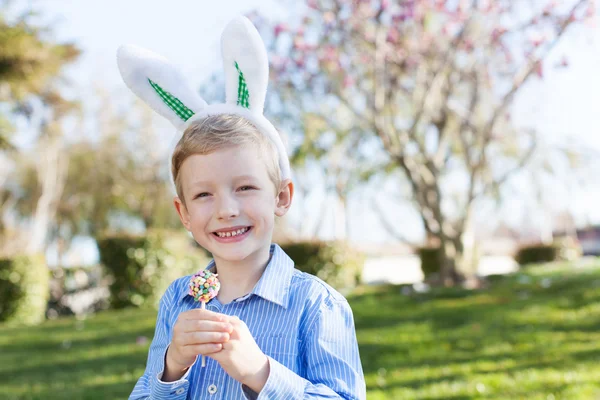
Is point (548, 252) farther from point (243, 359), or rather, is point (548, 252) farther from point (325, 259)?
point (243, 359)

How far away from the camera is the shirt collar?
158cm

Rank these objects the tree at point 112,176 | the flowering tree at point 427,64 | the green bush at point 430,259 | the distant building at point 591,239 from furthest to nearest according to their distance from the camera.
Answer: the distant building at point 591,239
the tree at point 112,176
the green bush at point 430,259
the flowering tree at point 427,64

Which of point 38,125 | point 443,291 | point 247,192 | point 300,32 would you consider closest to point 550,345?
point 443,291

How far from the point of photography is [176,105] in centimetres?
180

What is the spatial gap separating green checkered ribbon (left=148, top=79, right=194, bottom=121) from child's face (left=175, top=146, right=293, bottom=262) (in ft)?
0.75

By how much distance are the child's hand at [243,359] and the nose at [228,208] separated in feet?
0.90

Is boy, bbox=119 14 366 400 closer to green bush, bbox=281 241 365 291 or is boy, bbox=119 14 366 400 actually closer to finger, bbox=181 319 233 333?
finger, bbox=181 319 233 333

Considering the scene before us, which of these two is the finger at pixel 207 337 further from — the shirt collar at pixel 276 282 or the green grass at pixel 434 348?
the green grass at pixel 434 348

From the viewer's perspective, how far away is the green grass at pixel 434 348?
440 cm

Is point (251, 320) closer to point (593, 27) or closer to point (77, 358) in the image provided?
point (77, 358)

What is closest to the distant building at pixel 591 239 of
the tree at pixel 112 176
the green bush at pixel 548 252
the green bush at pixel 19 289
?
the green bush at pixel 548 252

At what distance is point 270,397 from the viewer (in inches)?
54.9

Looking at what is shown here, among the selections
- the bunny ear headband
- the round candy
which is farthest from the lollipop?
the bunny ear headband

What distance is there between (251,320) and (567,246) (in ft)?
57.4
